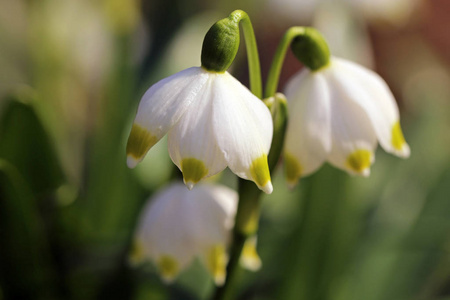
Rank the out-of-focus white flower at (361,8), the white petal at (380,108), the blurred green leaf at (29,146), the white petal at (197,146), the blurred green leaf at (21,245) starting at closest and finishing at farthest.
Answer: the white petal at (197,146) → the white petal at (380,108) → the blurred green leaf at (21,245) → the blurred green leaf at (29,146) → the out-of-focus white flower at (361,8)

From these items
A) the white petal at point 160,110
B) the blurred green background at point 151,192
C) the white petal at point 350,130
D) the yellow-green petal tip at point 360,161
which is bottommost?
the blurred green background at point 151,192

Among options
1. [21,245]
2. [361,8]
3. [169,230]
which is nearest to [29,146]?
[21,245]

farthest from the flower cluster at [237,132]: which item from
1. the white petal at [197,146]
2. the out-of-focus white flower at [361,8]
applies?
the out-of-focus white flower at [361,8]

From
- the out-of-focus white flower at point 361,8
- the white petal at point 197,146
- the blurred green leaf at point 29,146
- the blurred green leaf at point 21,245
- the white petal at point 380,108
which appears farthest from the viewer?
the out-of-focus white flower at point 361,8

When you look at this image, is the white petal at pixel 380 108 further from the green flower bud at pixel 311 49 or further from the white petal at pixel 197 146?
the white petal at pixel 197 146

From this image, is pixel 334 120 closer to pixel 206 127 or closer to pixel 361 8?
pixel 206 127

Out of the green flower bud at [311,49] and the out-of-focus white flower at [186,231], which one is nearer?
the green flower bud at [311,49]
